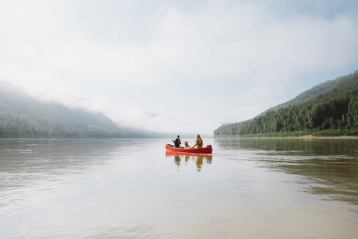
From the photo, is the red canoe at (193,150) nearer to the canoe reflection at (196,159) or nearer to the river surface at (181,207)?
the canoe reflection at (196,159)

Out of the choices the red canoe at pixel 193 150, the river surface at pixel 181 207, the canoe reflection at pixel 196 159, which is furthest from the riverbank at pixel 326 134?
the river surface at pixel 181 207

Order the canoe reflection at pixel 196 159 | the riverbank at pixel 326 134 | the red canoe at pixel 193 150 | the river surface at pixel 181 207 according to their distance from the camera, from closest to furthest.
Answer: the river surface at pixel 181 207, the canoe reflection at pixel 196 159, the red canoe at pixel 193 150, the riverbank at pixel 326 134

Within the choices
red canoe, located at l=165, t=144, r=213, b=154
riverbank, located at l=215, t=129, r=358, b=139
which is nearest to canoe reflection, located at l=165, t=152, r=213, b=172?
red canoe, located at l=165, t=144, r=213, b=154

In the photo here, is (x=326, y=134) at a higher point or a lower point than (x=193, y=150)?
higher

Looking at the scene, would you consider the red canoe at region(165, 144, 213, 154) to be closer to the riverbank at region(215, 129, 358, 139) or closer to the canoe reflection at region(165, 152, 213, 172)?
the canoe reflection at region(165, 152, 213, 172)

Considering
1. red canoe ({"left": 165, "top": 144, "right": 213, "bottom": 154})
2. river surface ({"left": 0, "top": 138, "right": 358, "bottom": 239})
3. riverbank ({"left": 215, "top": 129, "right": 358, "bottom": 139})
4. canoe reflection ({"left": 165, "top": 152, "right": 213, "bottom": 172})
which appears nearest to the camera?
river surface ({"left": 0, "top": 138, "right": 358, "bottom": 239})

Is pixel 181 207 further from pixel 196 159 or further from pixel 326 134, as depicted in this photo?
pixel 326 134

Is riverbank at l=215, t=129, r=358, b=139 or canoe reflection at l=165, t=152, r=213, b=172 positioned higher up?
riverbank at l=215, t=129, r=358, b=139

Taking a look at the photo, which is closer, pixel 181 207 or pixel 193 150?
pixel 181 207

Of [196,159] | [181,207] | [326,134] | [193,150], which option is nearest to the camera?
[181,207]

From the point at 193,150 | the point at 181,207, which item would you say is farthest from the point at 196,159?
the point at 181,207

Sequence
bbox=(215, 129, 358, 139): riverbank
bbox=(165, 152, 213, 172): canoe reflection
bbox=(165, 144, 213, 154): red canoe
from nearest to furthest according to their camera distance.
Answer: bbox=(165, 152, 213, 172): canoe reflection
bbox=(165, 144, 213, 154): red canoe
bbox=(215, 129, 358, 139): riverbank

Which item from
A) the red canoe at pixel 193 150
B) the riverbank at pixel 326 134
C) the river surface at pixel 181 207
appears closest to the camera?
the river surface at pixel 181 207

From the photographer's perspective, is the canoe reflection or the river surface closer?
the river surface
